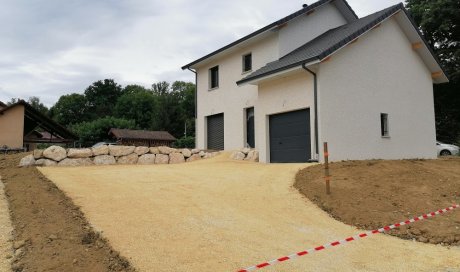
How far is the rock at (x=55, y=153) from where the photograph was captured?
1257 centimetres

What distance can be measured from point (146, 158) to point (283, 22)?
8.24 meters

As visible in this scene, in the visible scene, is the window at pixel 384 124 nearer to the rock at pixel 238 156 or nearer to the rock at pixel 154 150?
the rock at pixel 238 156

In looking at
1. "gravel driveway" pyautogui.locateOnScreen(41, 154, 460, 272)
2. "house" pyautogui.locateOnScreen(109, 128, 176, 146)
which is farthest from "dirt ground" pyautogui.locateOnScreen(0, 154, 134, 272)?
"house" pyautogui.locateOnScreen(109, 128, 176, 146)

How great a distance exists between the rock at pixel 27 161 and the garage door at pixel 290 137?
8.79m

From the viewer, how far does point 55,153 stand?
12719mm

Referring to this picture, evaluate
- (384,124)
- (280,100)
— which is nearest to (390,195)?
(280,100)

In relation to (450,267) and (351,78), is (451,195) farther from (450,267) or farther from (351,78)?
(351,78)

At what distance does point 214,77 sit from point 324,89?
8.66m

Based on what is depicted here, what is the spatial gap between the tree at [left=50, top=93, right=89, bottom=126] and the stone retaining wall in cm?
6044

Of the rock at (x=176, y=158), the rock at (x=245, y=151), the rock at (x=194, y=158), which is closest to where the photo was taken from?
the rock at (x=176, y=158)

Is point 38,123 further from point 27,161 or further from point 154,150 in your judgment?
point 27,161

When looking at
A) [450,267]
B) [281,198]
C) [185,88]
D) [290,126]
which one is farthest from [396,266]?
[185,88]

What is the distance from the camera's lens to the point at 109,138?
47312mm

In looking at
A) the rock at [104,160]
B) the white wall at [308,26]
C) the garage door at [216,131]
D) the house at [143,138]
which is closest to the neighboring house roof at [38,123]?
the rock at [104,160]
